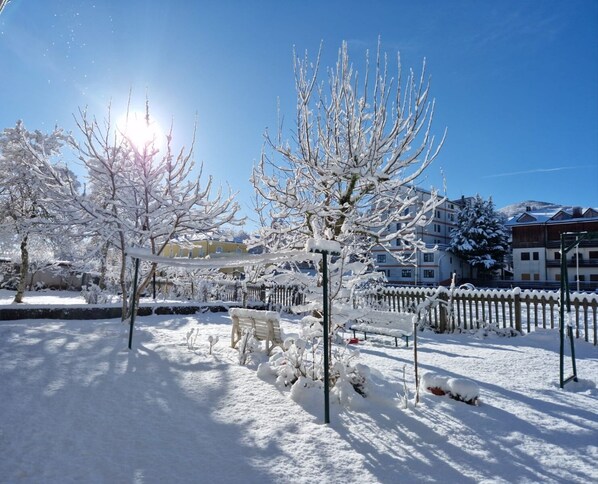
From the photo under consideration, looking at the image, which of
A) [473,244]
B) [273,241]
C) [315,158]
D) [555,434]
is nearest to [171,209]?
[273,241]

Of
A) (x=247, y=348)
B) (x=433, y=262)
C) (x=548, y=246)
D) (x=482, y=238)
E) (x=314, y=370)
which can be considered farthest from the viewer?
(x=433, y=262)

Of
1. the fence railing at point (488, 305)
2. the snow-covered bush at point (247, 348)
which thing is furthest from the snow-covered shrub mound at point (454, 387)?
the fence railing at point (488, 305)

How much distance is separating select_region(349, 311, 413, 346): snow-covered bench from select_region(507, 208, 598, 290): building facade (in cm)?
3857

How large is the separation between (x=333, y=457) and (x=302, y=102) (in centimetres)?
591

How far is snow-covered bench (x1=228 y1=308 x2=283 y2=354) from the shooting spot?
7188 mm

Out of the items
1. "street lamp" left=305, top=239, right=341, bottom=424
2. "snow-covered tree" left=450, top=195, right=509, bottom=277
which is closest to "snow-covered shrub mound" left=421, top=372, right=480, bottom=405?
"street lamp" left=305, top=239, right=341, bottom=424

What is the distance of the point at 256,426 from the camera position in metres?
4.11

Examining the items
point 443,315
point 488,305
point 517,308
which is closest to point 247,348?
point 443,315

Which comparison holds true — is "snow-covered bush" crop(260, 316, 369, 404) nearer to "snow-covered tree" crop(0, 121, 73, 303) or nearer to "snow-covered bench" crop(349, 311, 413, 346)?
"snow-covered bench" crop(349, 311, 413, 346)

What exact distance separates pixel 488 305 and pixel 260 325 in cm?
699

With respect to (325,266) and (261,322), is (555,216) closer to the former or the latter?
(261,322)

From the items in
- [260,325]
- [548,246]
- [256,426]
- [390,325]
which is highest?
[548,246]

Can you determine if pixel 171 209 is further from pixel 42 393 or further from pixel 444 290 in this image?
pixel 444 290

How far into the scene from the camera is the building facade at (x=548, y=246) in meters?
41.1
